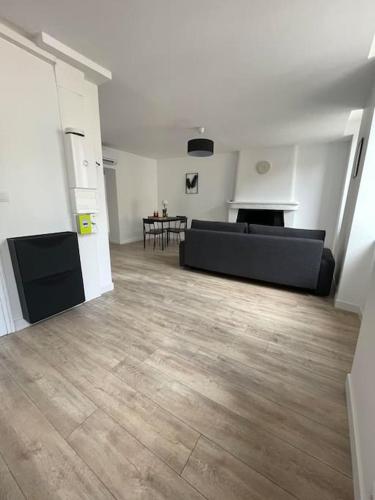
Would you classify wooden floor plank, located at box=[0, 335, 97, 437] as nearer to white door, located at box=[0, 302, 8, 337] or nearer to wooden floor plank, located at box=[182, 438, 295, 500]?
white door, located at box=[0, 302, 8, 337]

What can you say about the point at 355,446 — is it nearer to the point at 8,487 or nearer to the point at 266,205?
the point at 8,487

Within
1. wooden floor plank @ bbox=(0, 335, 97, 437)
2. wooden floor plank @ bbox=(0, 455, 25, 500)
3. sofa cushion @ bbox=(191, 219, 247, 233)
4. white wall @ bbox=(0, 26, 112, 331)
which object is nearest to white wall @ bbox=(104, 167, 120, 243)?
sofa cushion @ bbox=(191, 219, 247, 233)

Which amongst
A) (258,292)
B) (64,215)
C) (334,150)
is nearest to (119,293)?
(64,215)

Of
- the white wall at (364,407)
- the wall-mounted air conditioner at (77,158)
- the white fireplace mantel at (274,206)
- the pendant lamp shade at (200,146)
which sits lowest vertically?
the white wall at (364,407)

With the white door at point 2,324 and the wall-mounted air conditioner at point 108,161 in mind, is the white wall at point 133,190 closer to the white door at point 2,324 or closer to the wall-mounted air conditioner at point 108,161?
the wall-mounted air conditioner at point 108,161

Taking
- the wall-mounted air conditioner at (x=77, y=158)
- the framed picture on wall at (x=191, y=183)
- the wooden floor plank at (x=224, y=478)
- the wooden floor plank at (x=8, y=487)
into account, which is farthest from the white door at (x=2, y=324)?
the framed picture on wall at (x=191, y=183)

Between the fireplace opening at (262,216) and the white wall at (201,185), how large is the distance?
0.58m

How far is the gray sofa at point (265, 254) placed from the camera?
2691 mm

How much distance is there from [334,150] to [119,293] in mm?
5441

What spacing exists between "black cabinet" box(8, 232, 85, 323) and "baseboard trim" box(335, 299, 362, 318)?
2.98 metres

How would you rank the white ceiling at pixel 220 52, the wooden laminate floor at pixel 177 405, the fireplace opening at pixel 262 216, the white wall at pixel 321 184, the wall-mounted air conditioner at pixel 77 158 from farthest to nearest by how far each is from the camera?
the fireplace opening at pixel 262 216 < the white wall at pixel 321 184 < the wall-mounted air conditioner at pixel 77 158 < the white ceiling at pixel 220 52 < the wooden laminate floor at pixel 177 405

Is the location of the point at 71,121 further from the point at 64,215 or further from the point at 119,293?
the point at 119,293

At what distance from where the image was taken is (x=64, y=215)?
221cm

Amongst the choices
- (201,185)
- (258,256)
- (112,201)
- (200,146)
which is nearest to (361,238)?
(258,256)
